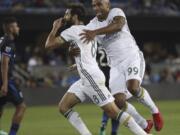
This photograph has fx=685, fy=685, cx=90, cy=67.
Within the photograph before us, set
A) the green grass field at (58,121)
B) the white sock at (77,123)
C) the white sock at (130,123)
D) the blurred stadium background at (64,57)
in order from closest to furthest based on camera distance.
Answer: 1. the white sock at (130,123)
2. the white sock at (77,123)
3. the green grass field at (58,121)
4. the blurred stadium background at (64,57)

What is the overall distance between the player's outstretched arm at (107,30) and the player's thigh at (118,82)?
3.45 ft

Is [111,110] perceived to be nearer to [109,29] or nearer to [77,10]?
[109,29]

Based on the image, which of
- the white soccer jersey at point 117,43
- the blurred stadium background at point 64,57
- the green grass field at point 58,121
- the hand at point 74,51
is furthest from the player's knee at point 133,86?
the blurred stadium background at point 64,57

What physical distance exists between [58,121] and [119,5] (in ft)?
42.2

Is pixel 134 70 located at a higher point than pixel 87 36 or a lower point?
lower

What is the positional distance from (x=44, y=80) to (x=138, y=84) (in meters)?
12.9

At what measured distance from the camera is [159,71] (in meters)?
26.8

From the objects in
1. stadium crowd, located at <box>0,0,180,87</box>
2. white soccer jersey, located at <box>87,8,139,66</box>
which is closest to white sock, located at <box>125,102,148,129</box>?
white soccer jersey, located at <box>87,8,139,66</box>

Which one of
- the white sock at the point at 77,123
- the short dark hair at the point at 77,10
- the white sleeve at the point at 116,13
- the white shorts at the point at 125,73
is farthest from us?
the white shorts at the point at 125,73

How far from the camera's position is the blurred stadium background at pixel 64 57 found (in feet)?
69.6

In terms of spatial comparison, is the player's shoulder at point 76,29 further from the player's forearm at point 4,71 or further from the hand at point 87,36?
the player's forearm at point 4,71

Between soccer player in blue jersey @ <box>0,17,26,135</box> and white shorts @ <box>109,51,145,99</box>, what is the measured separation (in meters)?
1.76

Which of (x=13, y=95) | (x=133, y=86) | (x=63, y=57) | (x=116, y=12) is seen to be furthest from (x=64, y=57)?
(x=116, y=12)

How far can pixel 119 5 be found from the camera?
29.0 m
